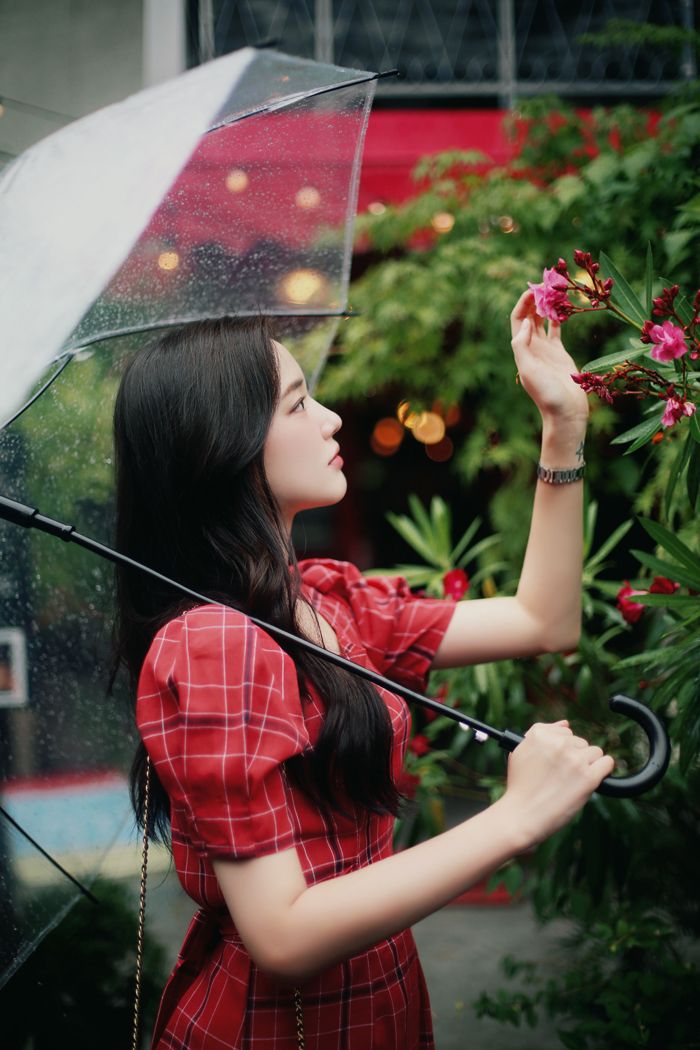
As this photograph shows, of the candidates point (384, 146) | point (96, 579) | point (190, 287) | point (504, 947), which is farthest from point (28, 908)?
point (384, 146)

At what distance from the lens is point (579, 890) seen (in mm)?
2691

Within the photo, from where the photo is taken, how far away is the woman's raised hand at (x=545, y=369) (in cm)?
154

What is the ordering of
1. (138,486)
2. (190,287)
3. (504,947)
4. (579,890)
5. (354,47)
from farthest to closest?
(354,47) < (504,947) < (579,890) < (190,287) < (138,486)

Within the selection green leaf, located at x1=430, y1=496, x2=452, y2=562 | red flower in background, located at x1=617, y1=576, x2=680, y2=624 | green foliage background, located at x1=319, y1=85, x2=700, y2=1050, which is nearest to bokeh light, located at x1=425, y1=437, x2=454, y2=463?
green foliage background, located at x1=319, y1=85, x2=700, y2=1050

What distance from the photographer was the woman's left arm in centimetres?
155

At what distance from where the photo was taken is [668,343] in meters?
1.31

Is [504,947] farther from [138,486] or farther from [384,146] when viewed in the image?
[384,146]

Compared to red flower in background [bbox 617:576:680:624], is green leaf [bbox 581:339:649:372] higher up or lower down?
higher up

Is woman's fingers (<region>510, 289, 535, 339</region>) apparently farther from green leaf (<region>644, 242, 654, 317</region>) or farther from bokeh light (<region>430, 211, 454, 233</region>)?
bokeh light (<region>430, 211, 454, 233</region>)

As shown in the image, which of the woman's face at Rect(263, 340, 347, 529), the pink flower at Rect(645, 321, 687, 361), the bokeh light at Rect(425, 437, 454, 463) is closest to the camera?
the pink flower at Rect(645, 321, 687, 361)

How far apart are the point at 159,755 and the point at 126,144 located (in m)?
0.99

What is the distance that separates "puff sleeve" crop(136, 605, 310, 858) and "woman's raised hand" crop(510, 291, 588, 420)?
678 mm

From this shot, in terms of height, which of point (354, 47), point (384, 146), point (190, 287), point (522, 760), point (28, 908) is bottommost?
point (28, 908)

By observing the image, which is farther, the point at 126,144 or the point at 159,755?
the point at 126,144
